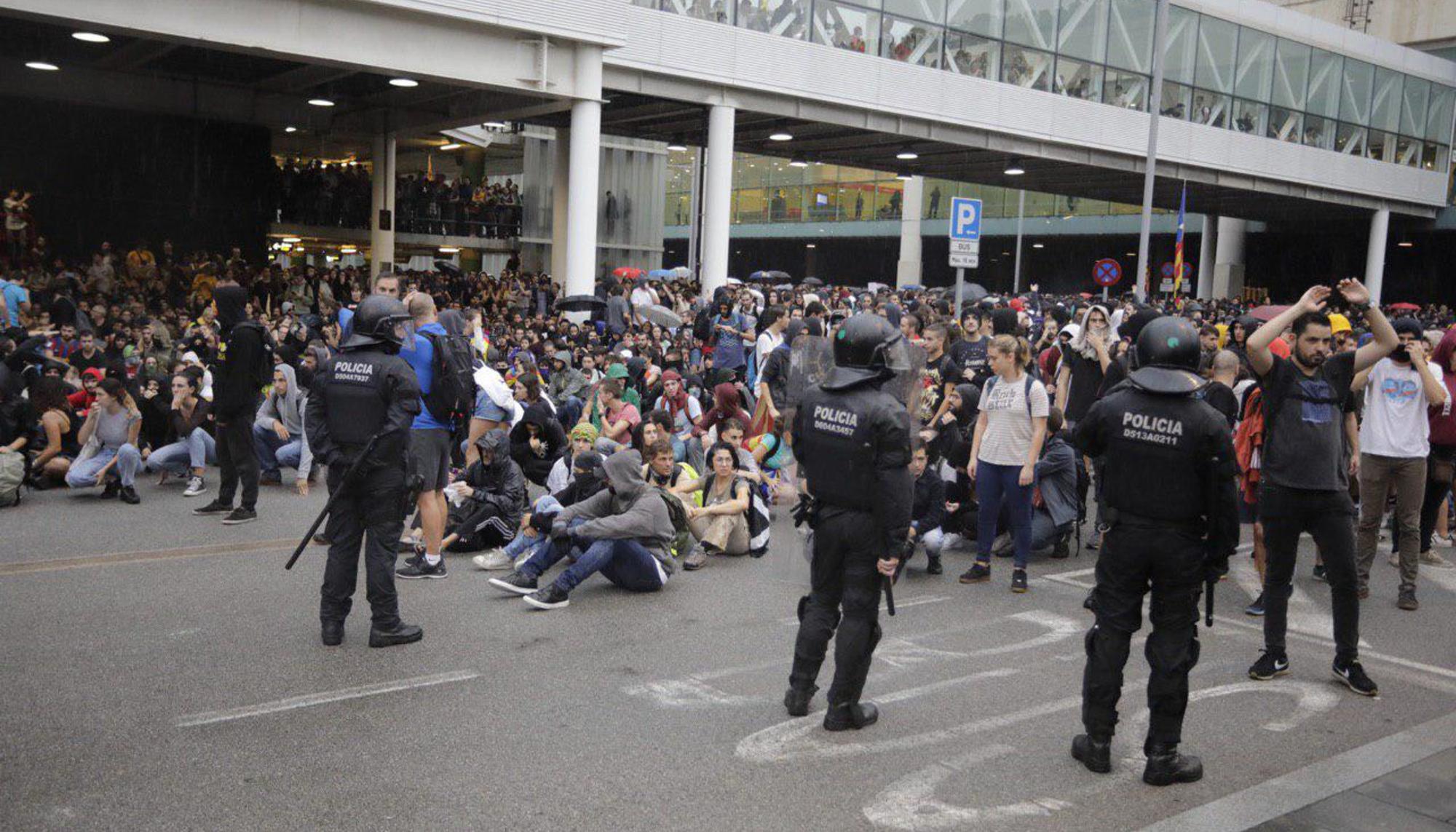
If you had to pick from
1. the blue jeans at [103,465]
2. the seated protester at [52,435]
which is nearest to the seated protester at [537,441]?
the blue jeans at [103,465]

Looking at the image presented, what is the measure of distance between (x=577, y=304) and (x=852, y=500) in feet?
47.6

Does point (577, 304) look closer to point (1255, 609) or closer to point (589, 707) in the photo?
point (1255, 609)

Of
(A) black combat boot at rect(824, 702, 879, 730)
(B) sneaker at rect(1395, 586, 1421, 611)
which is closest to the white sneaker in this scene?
(A) black combat boot at rect(824, 702, 879, 730)

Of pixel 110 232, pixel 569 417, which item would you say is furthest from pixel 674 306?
pixel 110 232

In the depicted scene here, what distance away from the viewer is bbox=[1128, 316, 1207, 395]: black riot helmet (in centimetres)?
494

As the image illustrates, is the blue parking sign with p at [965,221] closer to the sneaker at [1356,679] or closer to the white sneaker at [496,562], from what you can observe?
the white sneaker at [496,562]

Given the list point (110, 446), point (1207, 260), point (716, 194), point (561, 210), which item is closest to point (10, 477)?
point (110, 446)

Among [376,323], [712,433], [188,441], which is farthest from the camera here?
[712,433]

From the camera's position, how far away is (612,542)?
25.7 feet

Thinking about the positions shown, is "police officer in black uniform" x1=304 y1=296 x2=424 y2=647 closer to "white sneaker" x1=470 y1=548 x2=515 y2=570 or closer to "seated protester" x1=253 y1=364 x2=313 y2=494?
"white sneaker" x1=470 y1=548 x2=515 y2=570

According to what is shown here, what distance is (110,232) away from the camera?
25375mm

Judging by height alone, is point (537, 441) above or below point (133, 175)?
below

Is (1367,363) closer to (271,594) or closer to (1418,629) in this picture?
(1418,629)

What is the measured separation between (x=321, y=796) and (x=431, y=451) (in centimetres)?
378
